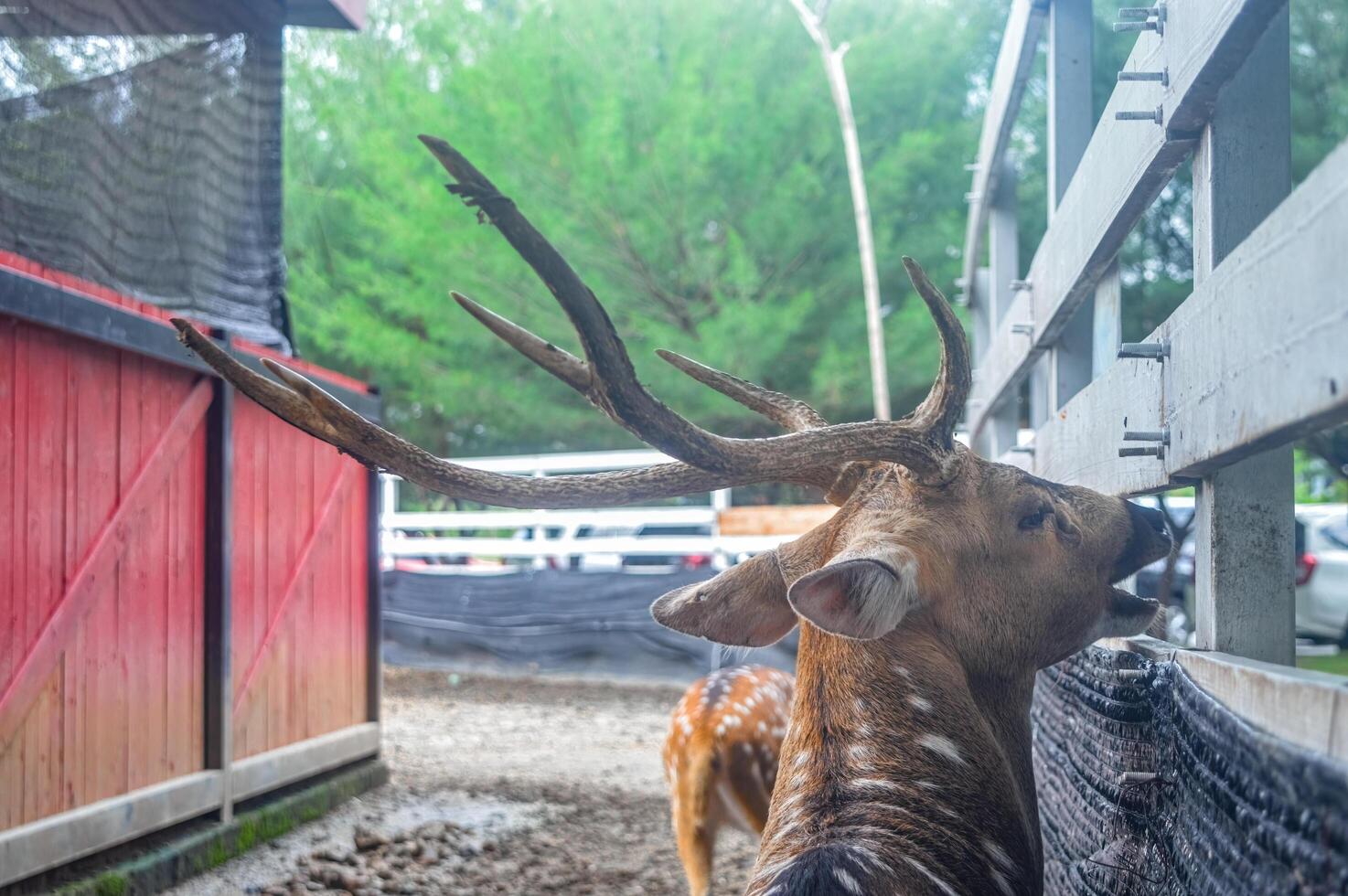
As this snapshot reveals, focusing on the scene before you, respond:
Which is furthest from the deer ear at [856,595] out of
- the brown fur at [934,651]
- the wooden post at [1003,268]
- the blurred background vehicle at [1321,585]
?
the blurred background vehicle at [1321,585]

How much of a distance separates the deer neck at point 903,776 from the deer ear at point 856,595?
0.17 metres

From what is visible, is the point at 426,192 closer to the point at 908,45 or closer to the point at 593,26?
the point at 593,26

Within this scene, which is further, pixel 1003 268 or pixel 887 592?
pixel 1003 268

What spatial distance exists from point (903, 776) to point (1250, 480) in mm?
787

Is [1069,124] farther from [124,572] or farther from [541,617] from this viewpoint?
[541,617]

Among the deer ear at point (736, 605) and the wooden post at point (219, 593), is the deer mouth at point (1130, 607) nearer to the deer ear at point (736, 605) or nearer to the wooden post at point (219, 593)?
the deer ear at point (736, 605)

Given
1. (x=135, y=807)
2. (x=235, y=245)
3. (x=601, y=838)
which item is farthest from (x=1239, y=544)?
(x=235, y=245)

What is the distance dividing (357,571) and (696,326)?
20.0 ft

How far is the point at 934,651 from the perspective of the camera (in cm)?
245

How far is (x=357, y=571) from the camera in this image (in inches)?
279

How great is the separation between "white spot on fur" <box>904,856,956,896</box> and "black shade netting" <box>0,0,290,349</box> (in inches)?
149

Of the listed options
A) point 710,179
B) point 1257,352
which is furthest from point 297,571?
point 710,179

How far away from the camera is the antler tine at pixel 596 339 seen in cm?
172

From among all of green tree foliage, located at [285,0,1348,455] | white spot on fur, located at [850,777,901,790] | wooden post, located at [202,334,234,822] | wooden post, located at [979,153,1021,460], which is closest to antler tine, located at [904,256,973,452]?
white spot on fur, located at [850,777,901,790]
